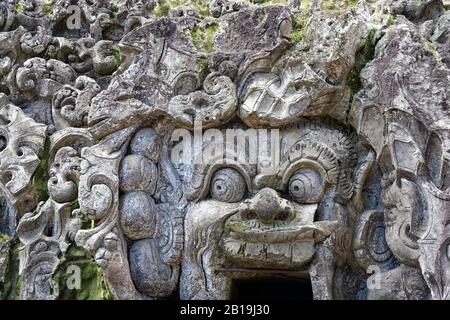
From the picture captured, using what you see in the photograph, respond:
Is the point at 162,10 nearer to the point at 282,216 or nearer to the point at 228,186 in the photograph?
the point at 228,186

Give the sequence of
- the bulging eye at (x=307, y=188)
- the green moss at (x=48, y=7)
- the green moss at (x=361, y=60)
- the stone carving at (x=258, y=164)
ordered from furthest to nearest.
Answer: the green moss at (x=48, y=7), the green moss at (x=361, y=60), the bulging eye at (x=307, y=188), the stone carving at (x=258, y=164)

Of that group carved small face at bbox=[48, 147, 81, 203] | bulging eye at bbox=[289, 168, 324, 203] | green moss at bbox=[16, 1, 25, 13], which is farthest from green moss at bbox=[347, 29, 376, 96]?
green moss at bbox=[16, 1, 25, 13]

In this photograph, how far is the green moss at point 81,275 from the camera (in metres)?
4.90

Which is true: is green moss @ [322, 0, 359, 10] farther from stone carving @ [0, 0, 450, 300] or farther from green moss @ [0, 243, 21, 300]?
green moss @ [0, 243, 21, 300]

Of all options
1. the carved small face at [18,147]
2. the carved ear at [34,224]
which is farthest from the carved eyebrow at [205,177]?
the carved small face at [18,147]

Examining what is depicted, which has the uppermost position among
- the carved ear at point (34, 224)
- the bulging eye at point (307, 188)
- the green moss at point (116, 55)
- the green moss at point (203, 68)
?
the green moss at point (116, 55)

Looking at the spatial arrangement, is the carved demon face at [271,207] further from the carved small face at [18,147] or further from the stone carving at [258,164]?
the carved small face at [18,147]

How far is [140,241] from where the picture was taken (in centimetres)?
476

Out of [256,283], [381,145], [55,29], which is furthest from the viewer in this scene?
[55,29]

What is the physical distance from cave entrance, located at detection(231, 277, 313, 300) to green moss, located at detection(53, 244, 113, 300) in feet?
2.28

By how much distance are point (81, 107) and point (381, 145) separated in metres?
1.59

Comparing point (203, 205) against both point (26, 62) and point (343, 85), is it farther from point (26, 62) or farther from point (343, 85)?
point (26, 62)

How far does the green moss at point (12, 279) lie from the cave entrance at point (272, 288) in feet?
3.63

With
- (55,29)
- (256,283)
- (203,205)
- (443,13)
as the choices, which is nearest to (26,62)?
(55,29)
